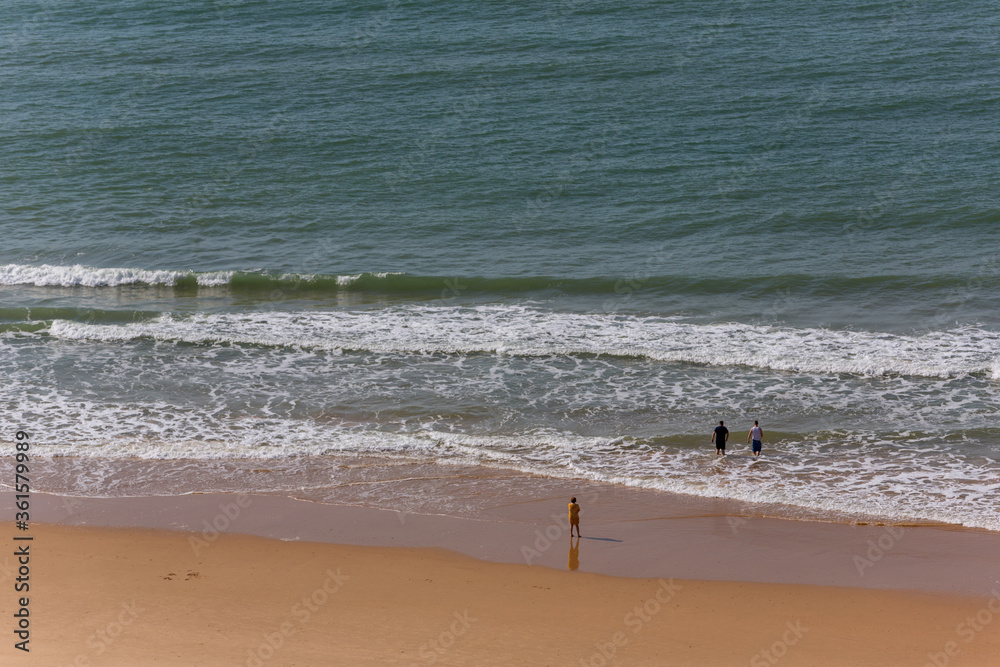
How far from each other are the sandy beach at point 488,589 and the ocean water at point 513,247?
4.45 ft

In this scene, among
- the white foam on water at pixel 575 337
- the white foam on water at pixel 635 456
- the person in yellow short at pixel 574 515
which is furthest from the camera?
the white foam on water at pixel 575 337

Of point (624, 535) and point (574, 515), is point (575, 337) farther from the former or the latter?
point (574, 515)

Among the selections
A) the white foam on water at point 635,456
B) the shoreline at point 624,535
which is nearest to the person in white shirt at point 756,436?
the white foam on water at point 635,456

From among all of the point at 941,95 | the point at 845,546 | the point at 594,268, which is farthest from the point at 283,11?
the point at 845,546

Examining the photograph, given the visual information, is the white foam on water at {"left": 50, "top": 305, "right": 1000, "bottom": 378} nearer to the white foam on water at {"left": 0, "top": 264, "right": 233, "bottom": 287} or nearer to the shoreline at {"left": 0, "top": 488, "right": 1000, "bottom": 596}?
the white foam on water at {"left": 0, "top": 264, "right": 233, "bottom": 287}

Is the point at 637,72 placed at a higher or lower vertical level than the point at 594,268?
higher

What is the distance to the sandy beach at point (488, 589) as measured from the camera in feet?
37.1

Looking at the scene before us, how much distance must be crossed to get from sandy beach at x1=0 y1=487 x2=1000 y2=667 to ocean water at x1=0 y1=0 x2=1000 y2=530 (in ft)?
4.45

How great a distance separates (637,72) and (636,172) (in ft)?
25.2

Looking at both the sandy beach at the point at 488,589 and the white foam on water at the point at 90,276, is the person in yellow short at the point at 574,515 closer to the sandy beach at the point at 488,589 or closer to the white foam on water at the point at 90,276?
the sandy beach at the point at 488,589

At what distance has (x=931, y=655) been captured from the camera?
36.4 feet

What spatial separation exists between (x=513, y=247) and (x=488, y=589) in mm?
16212

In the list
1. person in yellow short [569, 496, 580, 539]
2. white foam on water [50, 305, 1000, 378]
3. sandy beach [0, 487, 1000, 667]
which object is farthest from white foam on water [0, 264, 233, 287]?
person in yellow short [569, 496, 580, 539]

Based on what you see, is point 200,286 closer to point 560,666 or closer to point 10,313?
point 10,313
